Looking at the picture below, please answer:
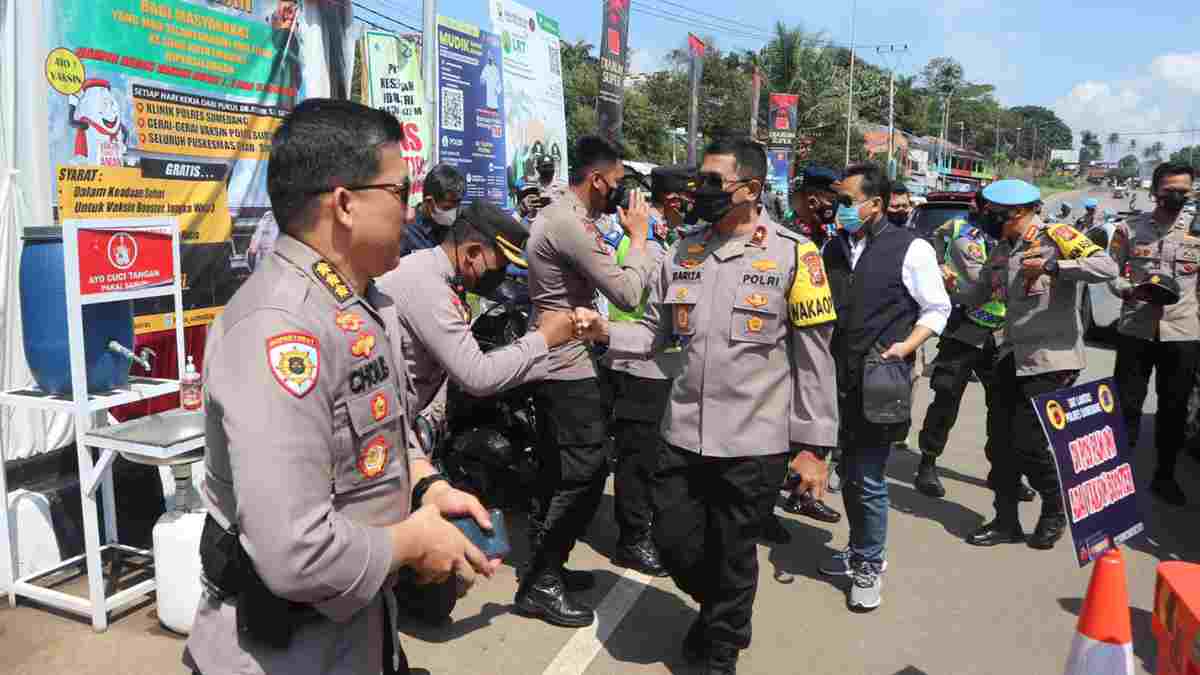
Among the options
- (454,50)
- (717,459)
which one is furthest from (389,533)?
(454,50)

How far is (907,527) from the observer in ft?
16.3

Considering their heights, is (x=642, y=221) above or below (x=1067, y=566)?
above

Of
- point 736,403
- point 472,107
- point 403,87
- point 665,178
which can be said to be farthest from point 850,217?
point 472,107

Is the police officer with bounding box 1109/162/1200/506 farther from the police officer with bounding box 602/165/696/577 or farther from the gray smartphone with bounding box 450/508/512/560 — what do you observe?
the gray smartphone with bounding box 450/508/512/560

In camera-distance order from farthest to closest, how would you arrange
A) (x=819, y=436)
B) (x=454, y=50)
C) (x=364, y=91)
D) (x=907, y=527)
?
1. (x=454, y=50)
2. (x=364, y=91)
3. (x=907, y=527)
4. (x=819, y=436)

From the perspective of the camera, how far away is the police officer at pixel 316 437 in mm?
1289

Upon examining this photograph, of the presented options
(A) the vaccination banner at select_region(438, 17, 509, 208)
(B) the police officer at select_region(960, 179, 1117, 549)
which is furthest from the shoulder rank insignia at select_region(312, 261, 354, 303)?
(A) the vaccination banner at select_region(438, 17, 509, 208)

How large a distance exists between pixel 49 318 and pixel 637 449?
2.69 meters

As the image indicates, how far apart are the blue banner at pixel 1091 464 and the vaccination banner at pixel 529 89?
6507 mm

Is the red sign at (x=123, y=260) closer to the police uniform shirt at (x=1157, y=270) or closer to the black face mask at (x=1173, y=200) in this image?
the police uniform shirt at (x=1157, y=270)

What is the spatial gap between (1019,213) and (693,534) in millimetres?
2885

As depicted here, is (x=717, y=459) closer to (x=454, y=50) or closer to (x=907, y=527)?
(x=907, y=527)

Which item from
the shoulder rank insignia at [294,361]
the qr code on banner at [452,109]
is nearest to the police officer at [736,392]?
the shoulder rank insignia at [294,361]

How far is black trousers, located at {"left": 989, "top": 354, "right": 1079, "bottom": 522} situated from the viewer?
4.42 metres
